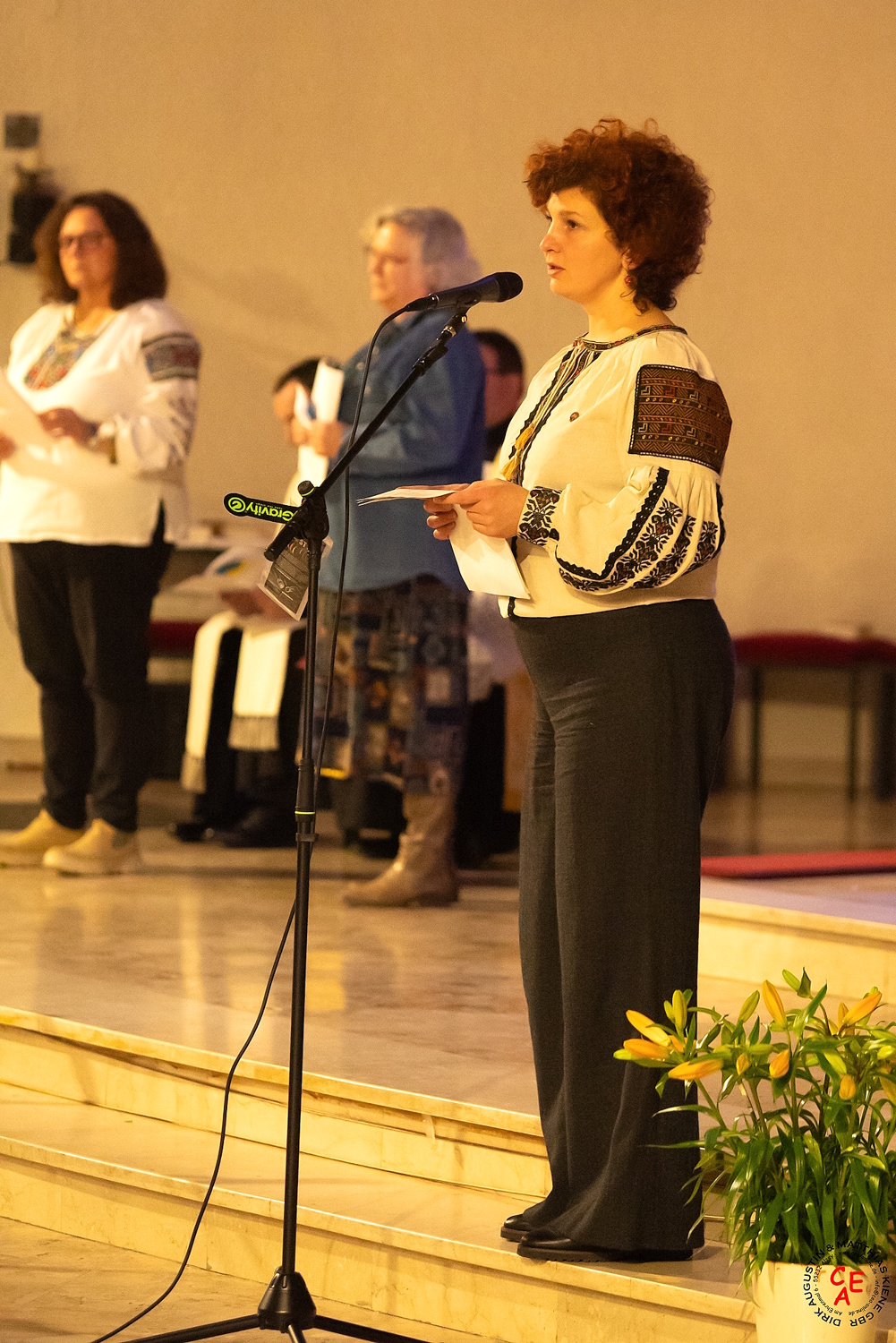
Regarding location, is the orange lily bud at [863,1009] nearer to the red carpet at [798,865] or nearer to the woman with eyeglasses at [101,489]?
the red carpet at [798,865]

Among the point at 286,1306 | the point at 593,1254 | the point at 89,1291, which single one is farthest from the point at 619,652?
the point at 89,1291

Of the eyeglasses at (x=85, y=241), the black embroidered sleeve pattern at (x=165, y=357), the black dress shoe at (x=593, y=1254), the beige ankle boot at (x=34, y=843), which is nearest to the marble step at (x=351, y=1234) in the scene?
the black dress shoe at (x=593, y=1254)

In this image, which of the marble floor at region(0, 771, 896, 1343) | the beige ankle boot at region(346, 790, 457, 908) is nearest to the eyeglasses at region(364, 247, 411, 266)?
the beige ankle boot at region(346, 790, 457, 908)

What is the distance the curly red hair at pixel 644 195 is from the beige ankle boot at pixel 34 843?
305 cm

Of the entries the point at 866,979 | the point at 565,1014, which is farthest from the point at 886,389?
the point at 565,1014

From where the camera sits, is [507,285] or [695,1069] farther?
[507,285]

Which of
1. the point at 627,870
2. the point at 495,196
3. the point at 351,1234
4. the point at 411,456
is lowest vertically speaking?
the point at 351,1234

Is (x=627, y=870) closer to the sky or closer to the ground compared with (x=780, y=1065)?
closer to the sky

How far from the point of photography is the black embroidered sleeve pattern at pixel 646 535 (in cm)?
212

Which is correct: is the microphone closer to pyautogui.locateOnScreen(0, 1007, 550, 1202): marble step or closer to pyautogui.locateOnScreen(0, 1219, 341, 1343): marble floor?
pyautogui.locateOnScreen(0, 1007, 550, 1202): marble step

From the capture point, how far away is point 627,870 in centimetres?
222

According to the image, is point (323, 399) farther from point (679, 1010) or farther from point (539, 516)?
point (679, 1010)

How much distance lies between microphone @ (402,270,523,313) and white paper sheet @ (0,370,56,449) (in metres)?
2.48

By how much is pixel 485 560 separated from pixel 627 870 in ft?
1.38
